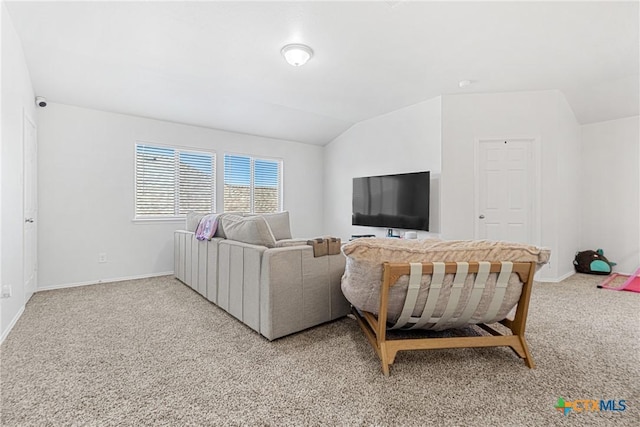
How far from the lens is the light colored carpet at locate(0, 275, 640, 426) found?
1446 mm

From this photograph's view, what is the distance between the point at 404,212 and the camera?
14.9 ft

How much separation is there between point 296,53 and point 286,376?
8.94 feet

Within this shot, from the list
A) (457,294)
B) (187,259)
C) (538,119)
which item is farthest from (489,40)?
(187,259)

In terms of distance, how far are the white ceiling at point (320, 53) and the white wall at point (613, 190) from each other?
0.39m

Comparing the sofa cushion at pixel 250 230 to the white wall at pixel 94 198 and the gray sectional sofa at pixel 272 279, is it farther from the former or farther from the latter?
the white wall at pixel 94 198

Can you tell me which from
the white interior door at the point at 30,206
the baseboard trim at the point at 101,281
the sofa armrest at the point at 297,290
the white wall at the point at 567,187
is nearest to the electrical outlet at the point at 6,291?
the white interior door at the point at 30,206

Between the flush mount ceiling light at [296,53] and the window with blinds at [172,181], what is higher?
the flush mount ceiling light at [296,53]

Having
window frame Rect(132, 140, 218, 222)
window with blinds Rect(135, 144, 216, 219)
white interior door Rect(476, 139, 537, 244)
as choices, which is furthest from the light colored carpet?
window with blinds Rect(135, 144, 216, 219)

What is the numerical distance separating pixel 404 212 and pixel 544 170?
1900 millimetres

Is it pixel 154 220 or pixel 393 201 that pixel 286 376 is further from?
pixel 154 220

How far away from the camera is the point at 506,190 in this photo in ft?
13.7

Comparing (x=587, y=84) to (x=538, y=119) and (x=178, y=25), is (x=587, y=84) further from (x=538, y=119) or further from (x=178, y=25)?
(x=178, y=25)

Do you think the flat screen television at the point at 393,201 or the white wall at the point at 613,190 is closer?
the flat screen television at the point at 393,201

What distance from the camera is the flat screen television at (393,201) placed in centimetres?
431
